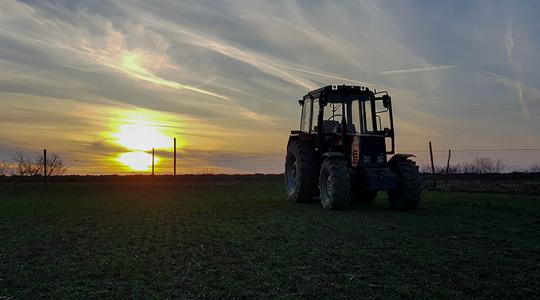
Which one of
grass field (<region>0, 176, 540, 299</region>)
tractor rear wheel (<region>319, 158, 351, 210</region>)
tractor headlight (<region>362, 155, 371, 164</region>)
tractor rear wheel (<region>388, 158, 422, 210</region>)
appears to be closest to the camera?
grass field (<region>0, 176, 540, 299</region>)

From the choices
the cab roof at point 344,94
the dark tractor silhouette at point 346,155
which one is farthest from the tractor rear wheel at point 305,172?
the cab roof at point 344,94

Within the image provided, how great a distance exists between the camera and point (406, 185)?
13.0m

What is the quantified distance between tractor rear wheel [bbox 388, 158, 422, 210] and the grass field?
538mm

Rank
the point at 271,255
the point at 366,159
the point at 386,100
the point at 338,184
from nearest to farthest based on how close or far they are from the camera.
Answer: the point at 271,255, the point at 338,184, the point at 366,159, the point at 386,100

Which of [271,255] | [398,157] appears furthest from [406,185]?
[271,255]

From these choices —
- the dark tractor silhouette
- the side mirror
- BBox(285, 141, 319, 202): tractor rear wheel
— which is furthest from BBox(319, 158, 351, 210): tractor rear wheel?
the side mirror

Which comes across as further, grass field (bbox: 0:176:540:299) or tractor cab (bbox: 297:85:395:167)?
tractor cab (bbox: 297:85:395:167)

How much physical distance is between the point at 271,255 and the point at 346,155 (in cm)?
719

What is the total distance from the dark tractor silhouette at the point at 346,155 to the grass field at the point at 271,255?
2.48ft

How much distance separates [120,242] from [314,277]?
12.0ft

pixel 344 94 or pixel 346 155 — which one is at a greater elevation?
pixel 344 94

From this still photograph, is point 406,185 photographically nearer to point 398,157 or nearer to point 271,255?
point 398,157

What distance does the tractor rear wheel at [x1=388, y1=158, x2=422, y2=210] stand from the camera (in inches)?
512

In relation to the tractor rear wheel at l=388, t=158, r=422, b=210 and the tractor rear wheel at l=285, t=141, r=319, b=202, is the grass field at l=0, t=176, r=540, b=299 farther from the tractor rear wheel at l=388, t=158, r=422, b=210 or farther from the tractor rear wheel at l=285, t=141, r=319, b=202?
the tractor rear wheel at l=285, t=141, r=319, b=202
